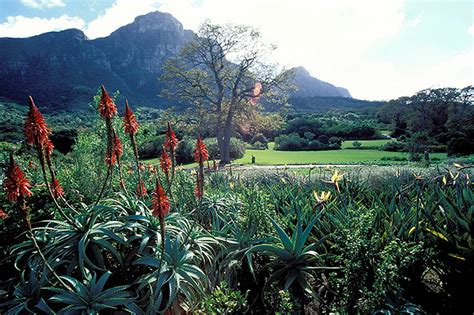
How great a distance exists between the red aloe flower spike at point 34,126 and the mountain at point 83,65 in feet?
187

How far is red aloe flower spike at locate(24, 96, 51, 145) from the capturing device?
2.13m

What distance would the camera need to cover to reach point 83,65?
74.2 m

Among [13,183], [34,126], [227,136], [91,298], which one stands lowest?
[227,136]

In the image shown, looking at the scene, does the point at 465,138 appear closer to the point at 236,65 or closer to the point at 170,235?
the point at 236,65

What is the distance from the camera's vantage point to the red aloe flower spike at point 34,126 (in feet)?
7.00

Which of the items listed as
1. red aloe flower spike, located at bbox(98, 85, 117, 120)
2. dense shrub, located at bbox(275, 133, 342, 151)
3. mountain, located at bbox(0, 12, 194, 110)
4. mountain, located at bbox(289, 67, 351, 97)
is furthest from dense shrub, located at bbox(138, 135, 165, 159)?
mountain, located at bbox(289, 67, 351, 97)

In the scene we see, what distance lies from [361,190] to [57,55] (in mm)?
84278

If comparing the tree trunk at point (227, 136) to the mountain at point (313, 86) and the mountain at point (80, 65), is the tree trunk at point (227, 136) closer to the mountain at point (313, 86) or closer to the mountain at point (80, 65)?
the mountain at point (80, 65)

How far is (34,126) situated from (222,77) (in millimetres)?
23716

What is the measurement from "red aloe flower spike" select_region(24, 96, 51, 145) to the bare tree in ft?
73.0

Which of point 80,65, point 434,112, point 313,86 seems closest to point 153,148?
point 434,112

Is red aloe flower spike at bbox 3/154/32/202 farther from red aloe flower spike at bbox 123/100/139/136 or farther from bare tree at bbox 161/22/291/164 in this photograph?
bare tree at bbox 161/22/291/164

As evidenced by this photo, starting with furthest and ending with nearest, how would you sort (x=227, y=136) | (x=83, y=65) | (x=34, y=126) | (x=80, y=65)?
(x=83, y=65) < (x=80, y=65) < (x=227, y=136) < (x=34, y=126)

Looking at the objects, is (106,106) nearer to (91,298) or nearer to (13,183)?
(13,183)
